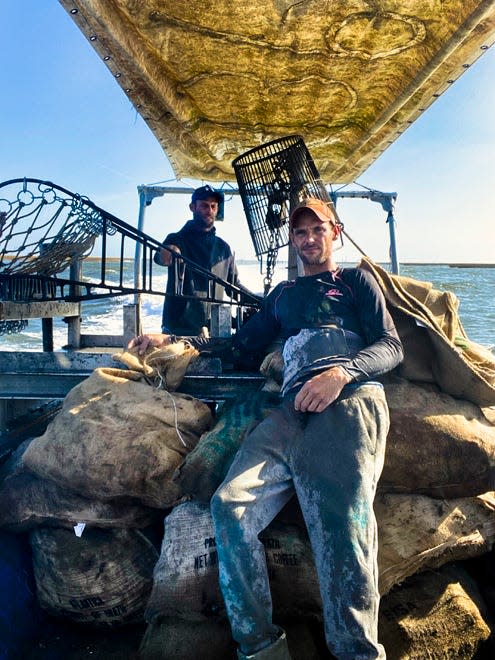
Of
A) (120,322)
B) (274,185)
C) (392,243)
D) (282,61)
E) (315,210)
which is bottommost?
(120,322)

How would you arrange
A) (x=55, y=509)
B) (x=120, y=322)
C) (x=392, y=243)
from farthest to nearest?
1. (x=120, y=322)
2. (x=392, y=243)
3. (x=55, y=509)

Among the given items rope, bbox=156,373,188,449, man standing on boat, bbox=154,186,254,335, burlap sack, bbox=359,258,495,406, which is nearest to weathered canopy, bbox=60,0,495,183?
man standing on boat, bbox=154,186,254,335

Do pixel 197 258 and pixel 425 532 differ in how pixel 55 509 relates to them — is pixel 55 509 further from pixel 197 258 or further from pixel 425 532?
pixel 197 258

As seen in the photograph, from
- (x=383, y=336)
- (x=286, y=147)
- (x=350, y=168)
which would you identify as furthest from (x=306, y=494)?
(x=350, y=168)

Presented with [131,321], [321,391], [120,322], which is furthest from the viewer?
[120,322]

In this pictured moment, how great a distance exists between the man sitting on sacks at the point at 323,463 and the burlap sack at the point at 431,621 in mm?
462

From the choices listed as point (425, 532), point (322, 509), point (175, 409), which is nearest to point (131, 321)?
point (175, 409)

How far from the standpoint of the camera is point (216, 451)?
247cm

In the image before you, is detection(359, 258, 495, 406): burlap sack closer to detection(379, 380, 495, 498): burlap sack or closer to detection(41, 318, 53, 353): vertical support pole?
detection(379, 380, 495, 498): burlap sack

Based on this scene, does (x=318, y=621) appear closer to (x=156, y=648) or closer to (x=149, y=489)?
(x=156, y=648)

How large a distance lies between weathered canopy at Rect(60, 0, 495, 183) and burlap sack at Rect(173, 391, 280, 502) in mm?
2526

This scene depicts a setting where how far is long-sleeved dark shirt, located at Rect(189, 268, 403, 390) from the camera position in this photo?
239 centimetres

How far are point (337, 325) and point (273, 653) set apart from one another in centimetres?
156

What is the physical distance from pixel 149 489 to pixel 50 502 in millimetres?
625
